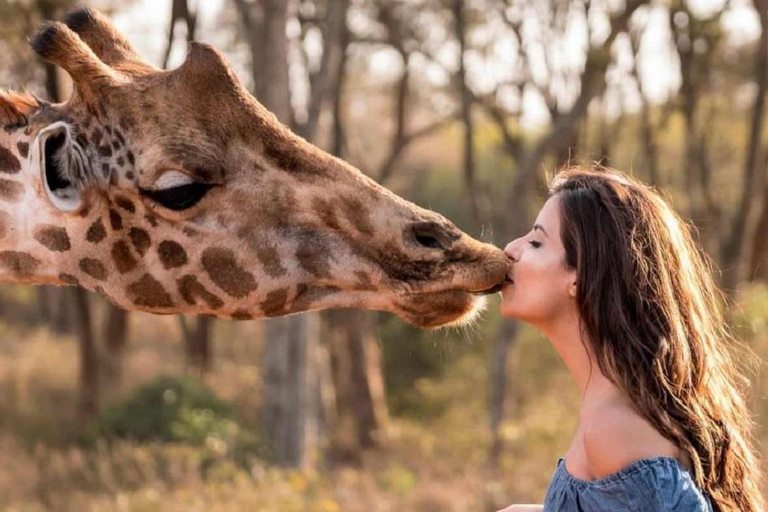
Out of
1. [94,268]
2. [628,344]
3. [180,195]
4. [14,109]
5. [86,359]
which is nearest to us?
[628,344]

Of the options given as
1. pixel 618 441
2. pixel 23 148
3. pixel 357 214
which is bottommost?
pixel 618 441

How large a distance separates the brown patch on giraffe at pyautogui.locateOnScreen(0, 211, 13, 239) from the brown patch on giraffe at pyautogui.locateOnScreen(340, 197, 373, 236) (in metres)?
0.94

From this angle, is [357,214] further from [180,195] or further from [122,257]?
[122,257]

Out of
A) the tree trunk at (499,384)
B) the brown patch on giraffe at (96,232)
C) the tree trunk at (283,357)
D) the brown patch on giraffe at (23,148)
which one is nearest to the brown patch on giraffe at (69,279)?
the brown patch on giraffe at (96,232)

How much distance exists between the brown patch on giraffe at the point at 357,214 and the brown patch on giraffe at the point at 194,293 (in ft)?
1.47

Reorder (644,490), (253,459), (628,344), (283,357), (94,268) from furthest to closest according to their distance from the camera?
(283,357), (253,459), (94,268), (628,344), (644,490)

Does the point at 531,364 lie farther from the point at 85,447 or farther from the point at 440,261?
the point at 440,261

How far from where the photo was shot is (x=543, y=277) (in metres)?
2.60

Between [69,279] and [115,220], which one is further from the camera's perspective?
[69,279]

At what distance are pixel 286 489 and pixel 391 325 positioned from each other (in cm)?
932

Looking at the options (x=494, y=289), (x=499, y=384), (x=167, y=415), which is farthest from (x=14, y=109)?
(x=167, y=415)

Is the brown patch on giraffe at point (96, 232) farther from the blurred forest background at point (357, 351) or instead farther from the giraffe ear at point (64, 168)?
the blurred forest background at point (357, 351)

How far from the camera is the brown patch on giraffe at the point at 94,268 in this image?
303 centimetres

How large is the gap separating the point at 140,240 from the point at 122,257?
8cm
